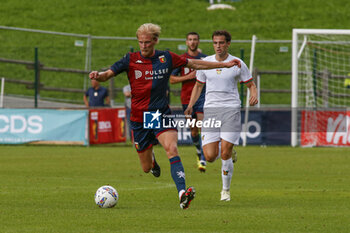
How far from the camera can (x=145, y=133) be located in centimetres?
1138

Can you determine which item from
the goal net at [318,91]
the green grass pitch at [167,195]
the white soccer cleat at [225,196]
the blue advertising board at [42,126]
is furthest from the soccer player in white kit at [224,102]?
the blue advertising board at [42,126]

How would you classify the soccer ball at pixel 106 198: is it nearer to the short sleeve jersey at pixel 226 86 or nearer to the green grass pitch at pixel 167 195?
the green grass pitch at pixel 167 195

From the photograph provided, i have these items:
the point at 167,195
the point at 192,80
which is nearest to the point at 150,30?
the point at 167,195

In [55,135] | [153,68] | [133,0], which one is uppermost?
[133,0]

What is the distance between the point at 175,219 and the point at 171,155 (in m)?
1.51

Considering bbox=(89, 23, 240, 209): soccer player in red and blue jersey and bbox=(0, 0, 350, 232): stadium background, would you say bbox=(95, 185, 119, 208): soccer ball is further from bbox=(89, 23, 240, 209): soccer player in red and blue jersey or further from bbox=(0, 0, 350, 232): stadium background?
bbox=(89, 23, 240, 209): soccer player in red and blue jersey

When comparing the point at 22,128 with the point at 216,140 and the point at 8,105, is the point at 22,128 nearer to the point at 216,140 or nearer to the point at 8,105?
the point at 8,105

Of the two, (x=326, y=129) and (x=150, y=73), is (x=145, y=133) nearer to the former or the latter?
(x=150, y=73)

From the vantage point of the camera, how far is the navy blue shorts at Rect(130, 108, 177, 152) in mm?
10844

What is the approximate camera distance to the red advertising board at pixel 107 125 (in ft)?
79.1

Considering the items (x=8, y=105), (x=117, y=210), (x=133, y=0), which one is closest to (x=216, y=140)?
(x=117, y=210)

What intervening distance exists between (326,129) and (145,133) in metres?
13.8

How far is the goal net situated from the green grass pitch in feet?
9.97

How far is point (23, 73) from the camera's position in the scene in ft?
102
